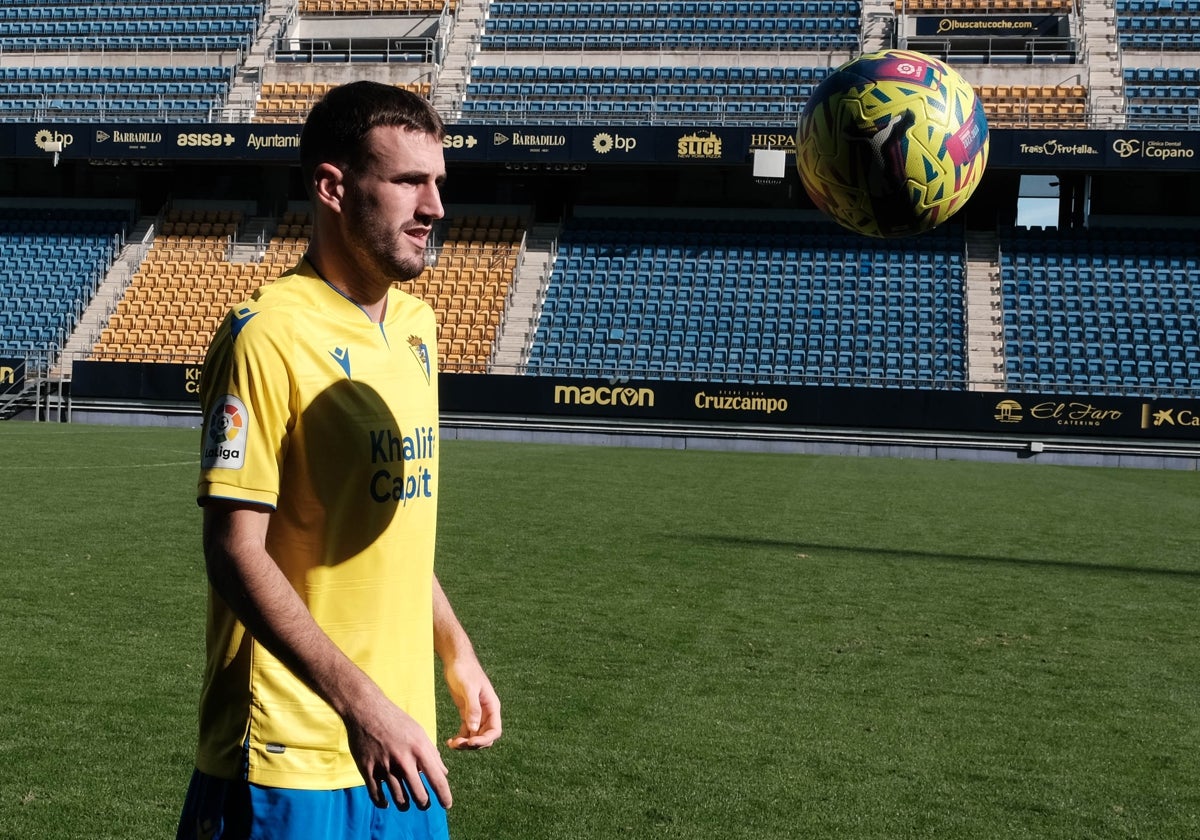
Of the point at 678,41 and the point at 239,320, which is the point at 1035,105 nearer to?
the point at 678,41

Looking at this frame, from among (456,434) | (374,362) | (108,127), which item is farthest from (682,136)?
(374,362)

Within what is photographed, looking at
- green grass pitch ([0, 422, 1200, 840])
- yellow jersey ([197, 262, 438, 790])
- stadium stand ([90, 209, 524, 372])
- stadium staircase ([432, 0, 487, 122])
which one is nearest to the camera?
yellow jersey ([197, 262, 438, 790])

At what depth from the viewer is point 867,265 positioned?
31812mm

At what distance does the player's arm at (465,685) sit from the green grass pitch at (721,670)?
187cm

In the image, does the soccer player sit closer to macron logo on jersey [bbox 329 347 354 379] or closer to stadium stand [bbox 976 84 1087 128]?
macron logo on jersey [bbox 329 347 354 379]

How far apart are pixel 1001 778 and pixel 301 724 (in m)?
3.62

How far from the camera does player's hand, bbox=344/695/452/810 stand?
6.58 ft

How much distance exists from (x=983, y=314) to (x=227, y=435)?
29.5 metres

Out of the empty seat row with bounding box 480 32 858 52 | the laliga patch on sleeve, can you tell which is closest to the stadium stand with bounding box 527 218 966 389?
the empty seat row with bounding box 480 32 858 52

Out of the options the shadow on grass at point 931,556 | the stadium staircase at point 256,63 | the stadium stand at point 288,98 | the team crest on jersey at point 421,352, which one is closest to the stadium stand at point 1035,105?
the stadium stand at point 288,98

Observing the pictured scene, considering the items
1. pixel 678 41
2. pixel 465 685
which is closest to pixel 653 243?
pixel 678 41

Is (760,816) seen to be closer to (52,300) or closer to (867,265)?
(867,265)

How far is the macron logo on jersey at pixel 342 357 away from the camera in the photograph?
2281 millimetres

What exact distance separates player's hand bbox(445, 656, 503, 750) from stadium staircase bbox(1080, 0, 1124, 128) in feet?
103
